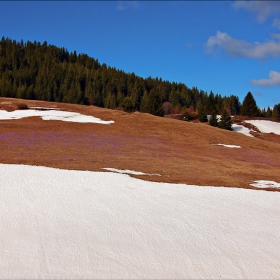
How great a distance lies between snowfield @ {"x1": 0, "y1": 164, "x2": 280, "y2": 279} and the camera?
797 centimetres

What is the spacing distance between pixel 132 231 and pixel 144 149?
2532cm

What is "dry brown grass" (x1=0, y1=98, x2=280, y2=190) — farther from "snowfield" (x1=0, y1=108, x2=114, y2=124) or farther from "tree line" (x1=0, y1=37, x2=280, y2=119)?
"tree line" (x1=0, y1=37, x2=280, y2=119)

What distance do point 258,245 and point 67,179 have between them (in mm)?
11649

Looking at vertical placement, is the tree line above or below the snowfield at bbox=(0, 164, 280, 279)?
above

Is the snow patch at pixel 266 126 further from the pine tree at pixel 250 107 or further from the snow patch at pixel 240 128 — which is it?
the pine tree at pixel 250 107

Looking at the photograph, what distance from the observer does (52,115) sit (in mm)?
59938

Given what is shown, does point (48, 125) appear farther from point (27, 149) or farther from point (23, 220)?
point (23, 220)

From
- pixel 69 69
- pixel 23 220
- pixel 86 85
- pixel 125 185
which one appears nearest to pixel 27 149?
pixel 125 185

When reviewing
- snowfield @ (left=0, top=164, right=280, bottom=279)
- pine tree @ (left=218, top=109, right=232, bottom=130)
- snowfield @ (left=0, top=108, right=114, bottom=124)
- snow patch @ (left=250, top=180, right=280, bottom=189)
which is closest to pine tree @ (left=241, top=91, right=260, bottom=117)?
pine tree @ (left=218, top=109, right=232, bottom=130)

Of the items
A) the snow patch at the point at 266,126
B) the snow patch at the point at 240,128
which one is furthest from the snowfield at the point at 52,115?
the snow patch at the point at 266,126

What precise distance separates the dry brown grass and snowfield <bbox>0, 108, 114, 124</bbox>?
2.93 m

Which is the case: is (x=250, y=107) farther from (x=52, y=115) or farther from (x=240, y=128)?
(x=52, y=115)

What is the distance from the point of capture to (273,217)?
13.4 metres

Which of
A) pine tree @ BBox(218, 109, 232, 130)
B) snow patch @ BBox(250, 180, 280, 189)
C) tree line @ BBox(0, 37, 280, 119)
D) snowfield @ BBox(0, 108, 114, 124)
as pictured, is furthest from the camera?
tree line @ BBox(0, 37, 280, 119)
